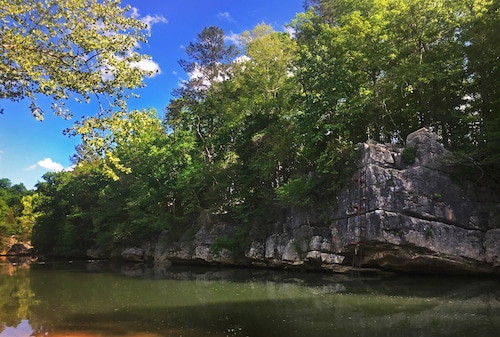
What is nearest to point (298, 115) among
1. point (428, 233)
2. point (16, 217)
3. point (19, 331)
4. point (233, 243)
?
point (428, 233)

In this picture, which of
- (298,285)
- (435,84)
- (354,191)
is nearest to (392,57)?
(435,84)

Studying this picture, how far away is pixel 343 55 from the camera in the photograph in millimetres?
24484

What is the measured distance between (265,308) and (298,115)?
524 inches

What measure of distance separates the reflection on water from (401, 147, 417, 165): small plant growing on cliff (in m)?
5.84

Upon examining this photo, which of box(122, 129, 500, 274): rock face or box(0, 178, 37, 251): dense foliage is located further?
box(0, 178, 37, 251): dense foliage

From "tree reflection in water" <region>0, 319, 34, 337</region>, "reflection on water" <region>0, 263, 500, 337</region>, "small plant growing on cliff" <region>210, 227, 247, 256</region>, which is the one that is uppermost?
"small plant growing on cliff" <region>210, 227, 247, 256</region>

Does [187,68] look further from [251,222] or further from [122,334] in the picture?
[122,334]

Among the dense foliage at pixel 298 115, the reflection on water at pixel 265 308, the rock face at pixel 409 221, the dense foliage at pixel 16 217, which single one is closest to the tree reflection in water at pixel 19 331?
the reflection on water at pixel 265 308

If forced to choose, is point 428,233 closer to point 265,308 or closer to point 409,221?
point 409,221

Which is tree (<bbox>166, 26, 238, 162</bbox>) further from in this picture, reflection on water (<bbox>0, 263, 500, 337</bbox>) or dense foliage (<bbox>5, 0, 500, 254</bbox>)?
reflection on water (<bbox>0, 263, 500, 337</bbox>)

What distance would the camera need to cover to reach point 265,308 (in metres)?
12.9

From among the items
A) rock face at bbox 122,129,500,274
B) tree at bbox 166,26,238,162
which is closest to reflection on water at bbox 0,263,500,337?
rock face at bbox 122,129,500,274

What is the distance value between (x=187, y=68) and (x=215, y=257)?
19.2m

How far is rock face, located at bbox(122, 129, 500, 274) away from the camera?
55.1 feet
